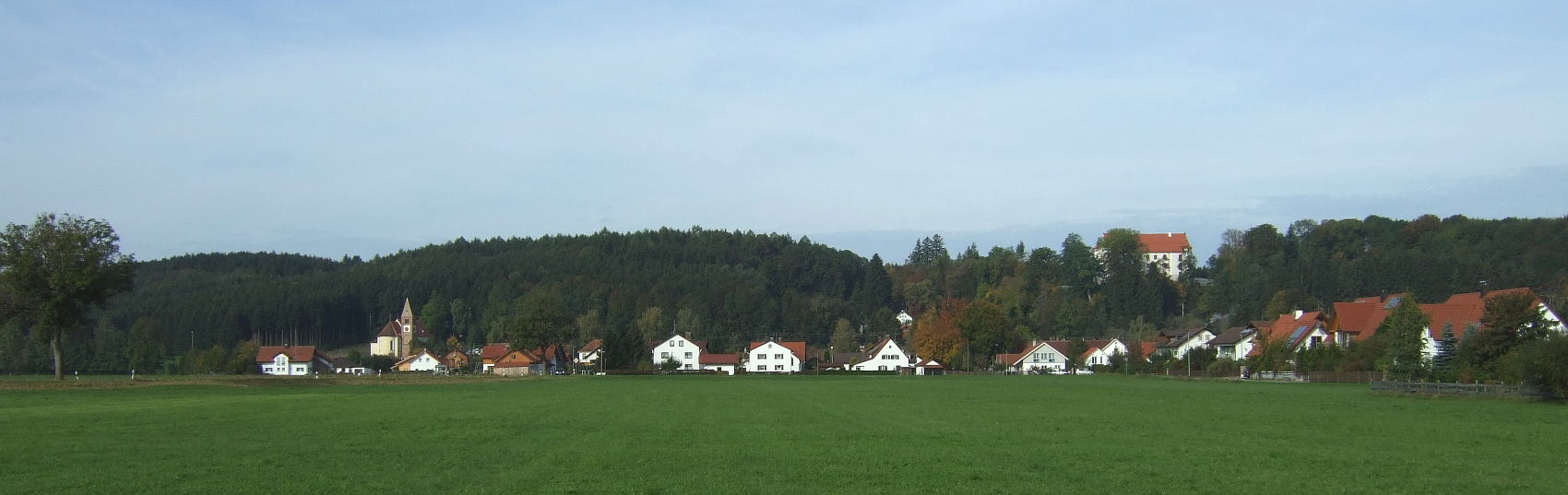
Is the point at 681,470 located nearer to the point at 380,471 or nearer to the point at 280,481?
the point at 380,471

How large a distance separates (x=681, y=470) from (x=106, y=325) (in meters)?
169

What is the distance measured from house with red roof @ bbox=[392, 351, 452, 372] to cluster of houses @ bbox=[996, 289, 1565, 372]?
67484 mm

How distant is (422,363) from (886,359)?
57.2 metres

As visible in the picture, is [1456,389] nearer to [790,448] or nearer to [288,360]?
[790,448]

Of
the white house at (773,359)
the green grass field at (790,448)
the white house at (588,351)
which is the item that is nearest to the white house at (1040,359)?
the white house at (773,359)

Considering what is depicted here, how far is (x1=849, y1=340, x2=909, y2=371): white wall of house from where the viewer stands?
13650cm

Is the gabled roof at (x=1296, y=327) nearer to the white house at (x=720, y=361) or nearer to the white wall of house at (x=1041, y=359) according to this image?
the white wall of house at (x=1041, y=359)

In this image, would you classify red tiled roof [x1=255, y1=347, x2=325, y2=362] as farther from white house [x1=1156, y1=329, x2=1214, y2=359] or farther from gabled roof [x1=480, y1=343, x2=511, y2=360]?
white house [x1=1156, y1=329, x2=1214, y2=359]

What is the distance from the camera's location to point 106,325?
15975 centimetres

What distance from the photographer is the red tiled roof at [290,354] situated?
5576 inches

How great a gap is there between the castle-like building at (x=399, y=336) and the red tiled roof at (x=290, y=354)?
91.6 ft

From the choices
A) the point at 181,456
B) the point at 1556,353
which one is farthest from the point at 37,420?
the point at 1556,353

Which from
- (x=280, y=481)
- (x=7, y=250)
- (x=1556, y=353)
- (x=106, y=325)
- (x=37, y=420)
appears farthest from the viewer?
(x=106, y=325)

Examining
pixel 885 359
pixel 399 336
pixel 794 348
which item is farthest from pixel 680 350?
pixel 399 336
